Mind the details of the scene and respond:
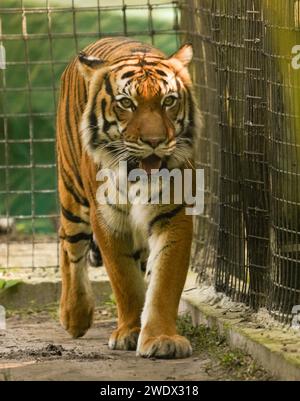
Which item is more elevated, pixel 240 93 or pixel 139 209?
pixel 240 93

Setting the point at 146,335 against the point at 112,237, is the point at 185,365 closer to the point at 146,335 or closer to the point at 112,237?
the point at 146,335

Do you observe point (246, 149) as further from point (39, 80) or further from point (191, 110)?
point (39, 80)

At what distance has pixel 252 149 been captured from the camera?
662 cm

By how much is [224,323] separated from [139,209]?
0.67 meters

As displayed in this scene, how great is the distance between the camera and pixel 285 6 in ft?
19.5

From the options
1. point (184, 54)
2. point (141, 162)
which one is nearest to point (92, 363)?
point (141, 162)

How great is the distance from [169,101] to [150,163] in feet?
1.04

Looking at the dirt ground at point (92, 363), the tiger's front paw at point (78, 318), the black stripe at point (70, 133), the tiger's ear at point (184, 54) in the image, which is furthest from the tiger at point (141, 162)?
Answer: the tiger's front paw at point (78, 318)

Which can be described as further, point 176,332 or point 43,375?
point 176,332

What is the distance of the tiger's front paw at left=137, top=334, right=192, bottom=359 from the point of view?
633 centimetres

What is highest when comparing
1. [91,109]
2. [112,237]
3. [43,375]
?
[91,109]

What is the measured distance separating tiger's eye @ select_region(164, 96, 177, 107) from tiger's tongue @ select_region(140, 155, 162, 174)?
0.27 metres

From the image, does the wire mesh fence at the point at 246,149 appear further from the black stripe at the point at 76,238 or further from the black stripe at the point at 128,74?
the black stripe at the point at 76,238

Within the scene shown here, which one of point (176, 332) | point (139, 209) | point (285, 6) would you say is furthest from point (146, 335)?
point (285, 6)
